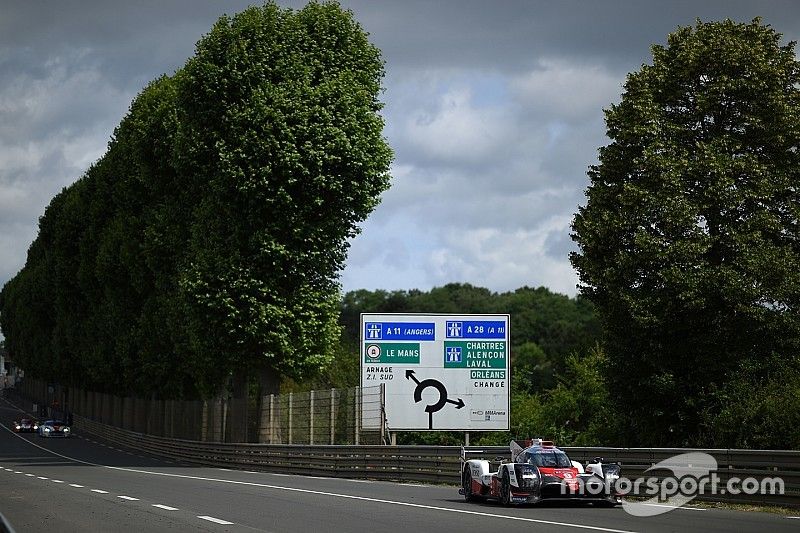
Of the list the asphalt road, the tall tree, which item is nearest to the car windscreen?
the asphalt road

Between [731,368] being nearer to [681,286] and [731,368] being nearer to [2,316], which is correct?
[681,286]

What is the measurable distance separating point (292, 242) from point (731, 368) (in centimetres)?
1599

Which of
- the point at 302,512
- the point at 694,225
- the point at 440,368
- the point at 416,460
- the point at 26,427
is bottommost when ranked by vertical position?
the point at 302,512

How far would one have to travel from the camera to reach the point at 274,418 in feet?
147

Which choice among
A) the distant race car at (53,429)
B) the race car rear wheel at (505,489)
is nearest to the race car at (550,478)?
the race car rear wheel at (505,489)

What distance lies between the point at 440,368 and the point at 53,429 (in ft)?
211

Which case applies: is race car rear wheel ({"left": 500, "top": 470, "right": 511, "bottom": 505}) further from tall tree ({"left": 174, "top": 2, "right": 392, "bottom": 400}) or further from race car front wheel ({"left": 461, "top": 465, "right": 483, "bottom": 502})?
tall tree ({"left": 174, "top": 2, "right": 392, "bottom": 400})

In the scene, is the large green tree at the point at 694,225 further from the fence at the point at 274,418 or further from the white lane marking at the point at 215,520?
the white lane marking at the point at 215,520

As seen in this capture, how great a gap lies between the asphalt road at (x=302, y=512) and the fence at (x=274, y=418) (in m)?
6.99

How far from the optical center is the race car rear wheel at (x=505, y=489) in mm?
20531

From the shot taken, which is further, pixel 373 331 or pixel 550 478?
pixel 373 331

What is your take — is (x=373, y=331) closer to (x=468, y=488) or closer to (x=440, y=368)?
(x=440, y=368)

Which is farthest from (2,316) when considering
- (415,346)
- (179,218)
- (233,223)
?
(415,346)

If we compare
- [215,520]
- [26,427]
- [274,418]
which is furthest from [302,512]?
[26,427]
